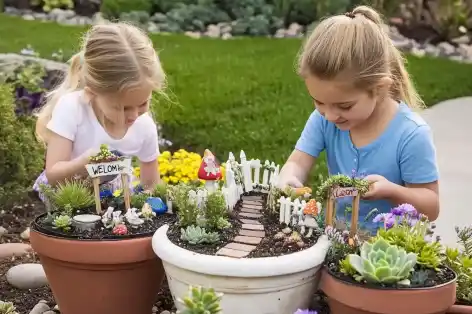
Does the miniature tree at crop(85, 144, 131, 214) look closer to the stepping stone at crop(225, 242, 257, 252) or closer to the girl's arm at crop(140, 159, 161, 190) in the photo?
the stepping stone at crop(225, 242, 257, 252)

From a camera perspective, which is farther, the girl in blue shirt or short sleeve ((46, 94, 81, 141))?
short sleeve ((46, 94, 81, 141))

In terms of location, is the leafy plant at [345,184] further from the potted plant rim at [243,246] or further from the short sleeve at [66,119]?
the short sleeve at [66,119]

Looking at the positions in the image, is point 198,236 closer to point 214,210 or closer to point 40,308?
point 214,210

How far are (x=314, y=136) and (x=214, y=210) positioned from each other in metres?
0.68

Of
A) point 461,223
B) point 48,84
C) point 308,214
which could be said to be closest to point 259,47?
point 48,84

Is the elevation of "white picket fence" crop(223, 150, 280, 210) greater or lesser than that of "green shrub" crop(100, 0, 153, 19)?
greater

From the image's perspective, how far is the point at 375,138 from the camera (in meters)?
3.08

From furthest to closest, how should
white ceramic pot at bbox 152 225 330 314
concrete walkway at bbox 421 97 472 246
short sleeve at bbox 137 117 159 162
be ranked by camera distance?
concrete walkway at bbox 421 97 472 246 → short sleeve at bbox 137 117 159 162 → white ceramic pot at bbox 152 225 330 314

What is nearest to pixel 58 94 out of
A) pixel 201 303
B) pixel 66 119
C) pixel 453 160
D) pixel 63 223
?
pixel 66 119

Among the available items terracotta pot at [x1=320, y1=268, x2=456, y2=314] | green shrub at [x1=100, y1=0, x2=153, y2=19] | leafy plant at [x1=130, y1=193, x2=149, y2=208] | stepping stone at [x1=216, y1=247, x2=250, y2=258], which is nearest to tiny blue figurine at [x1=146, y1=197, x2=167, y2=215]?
leafy plant at [x1=130, y1=193, x2=149, y2=208]

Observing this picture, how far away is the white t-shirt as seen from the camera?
347 cm

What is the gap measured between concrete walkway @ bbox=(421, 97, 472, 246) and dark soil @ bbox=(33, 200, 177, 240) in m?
2.03

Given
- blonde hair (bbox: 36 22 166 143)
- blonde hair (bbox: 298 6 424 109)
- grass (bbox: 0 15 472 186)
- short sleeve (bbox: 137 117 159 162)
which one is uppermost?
blonde hair (bbox: 298 6 424 109)

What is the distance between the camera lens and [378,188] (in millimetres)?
2725
